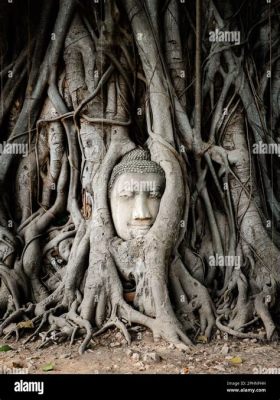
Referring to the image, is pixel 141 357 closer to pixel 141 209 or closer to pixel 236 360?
pixel 236 360

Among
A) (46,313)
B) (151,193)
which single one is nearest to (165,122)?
(151,193)

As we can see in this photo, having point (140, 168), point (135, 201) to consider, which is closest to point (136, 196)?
point (135, 201)

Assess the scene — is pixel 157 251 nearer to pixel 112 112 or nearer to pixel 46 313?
pixel 46 313

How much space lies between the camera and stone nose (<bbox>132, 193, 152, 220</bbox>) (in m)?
3.90

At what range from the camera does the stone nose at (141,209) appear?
390cm

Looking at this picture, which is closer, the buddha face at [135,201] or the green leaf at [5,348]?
the green leaf at [5,348]

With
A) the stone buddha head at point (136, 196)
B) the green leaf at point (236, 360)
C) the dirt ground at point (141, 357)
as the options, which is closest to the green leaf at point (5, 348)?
the dirt ground at point (141, 357)

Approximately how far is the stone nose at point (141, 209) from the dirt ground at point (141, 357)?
0.90 metres

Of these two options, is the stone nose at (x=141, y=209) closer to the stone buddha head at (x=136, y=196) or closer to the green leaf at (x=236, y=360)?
the stone buddha head at (x=136, y=196)

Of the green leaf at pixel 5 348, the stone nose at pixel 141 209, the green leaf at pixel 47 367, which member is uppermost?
the stone nose at pixel 141 209

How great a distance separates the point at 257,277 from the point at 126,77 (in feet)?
6.91

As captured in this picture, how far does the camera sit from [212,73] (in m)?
4.51

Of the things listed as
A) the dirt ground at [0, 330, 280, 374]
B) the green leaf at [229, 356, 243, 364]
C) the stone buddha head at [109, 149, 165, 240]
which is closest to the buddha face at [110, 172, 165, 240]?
the stone buddha head at [109, 149, 165, 240]

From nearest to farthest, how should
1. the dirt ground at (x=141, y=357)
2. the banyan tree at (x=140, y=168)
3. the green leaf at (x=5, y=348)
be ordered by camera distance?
the dirt ground at (x=141, y=357)
the green leaf at (x=5, y=348)
the banyan tree at (x=140, y=168)
